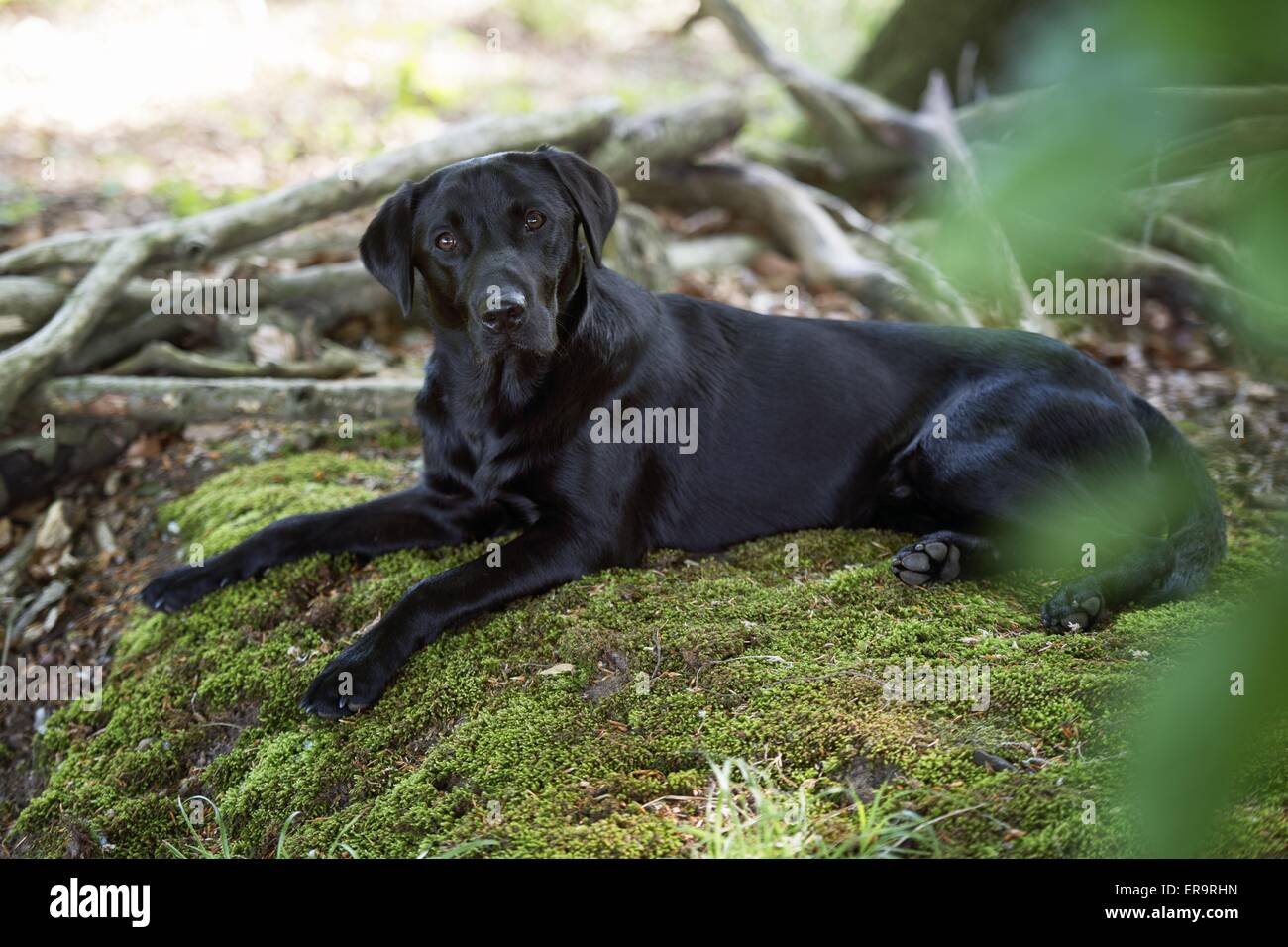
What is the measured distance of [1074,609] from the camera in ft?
9.30

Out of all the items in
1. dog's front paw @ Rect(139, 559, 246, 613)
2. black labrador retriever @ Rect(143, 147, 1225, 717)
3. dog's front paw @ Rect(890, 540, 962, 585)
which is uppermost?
black labrador retriever @ Rect(143, 147, 1225, 717)

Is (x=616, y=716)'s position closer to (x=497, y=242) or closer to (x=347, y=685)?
(x=347, y=685)

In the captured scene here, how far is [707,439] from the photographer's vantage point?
11.4 feet

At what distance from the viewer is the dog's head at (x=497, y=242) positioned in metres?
2.96

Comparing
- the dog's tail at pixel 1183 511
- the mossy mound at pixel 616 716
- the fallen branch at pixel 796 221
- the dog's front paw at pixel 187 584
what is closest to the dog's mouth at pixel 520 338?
the mossy mound at pixel 616 716

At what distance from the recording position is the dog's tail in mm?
3029

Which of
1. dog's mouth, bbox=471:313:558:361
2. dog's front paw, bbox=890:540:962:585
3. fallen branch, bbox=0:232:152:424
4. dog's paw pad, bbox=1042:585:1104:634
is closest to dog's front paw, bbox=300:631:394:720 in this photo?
dog's mouth, bbox=471:313:558:361

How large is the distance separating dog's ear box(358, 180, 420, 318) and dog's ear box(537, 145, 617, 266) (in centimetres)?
45

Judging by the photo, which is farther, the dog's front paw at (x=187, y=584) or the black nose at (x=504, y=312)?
the dog's front paw at (x=187, y=584)

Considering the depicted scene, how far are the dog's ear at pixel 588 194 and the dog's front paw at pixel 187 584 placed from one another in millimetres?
1575

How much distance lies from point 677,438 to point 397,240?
109 cm

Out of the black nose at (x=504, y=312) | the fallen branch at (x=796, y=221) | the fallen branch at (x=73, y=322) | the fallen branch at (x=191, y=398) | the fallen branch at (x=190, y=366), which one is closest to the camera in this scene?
the black nose at (x=504, y=312)

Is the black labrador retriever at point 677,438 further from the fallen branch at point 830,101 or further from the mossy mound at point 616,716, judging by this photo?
the fallen branch at point 830,101

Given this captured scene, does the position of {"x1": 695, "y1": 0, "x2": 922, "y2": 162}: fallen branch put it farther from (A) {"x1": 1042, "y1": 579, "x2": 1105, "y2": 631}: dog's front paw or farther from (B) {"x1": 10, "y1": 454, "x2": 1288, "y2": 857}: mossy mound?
(A) {"x1": 1042, "y1": 579, "x2": 1105, "y2": 631}: dog's front paw
